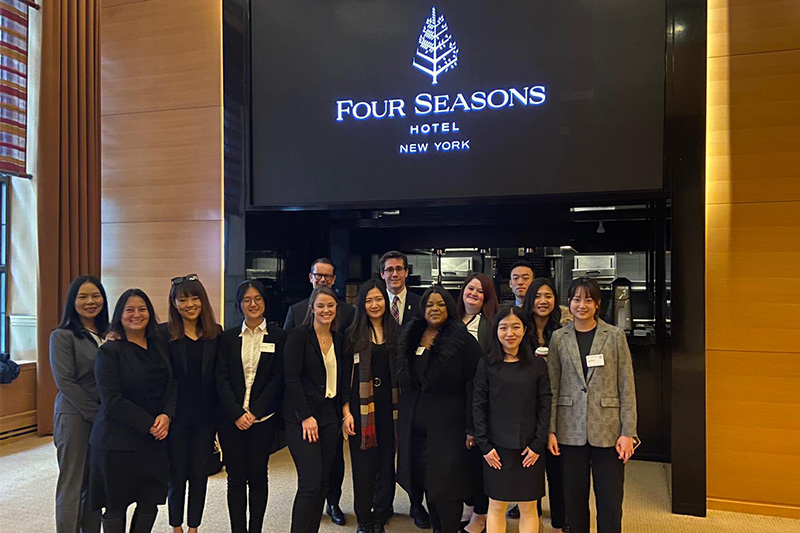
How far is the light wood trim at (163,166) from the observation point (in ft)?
14.6

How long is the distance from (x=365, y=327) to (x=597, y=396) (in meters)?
1.28

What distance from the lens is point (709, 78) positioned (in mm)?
3572

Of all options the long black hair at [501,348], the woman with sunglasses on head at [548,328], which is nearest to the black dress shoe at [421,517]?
the woman with sunglasses on head at [548,328]

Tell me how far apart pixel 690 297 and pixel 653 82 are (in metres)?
1.44

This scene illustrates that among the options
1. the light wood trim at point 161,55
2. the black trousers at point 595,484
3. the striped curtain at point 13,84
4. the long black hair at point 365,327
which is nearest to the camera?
the black trousers at point 595,484

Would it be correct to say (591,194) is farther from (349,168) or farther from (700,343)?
(349,168)

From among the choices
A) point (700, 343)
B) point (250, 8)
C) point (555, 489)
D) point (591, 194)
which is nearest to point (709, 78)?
point (591, 194)

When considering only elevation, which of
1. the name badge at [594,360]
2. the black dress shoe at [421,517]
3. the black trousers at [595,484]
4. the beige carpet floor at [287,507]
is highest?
the name badge at [594,360]

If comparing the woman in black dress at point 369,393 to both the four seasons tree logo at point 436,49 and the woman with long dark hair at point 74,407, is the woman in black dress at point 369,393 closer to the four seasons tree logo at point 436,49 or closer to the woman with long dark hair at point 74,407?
the woman with long dark hair at point 74,407

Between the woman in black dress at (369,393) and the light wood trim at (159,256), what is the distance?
1831 mm

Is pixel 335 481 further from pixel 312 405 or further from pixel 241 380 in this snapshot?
pixel 241 380

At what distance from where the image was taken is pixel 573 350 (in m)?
2.83

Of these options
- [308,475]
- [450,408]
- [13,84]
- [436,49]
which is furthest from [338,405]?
[13,84]

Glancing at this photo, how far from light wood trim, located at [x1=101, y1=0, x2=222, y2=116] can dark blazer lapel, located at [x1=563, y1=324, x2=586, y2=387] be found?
10.7 feet
